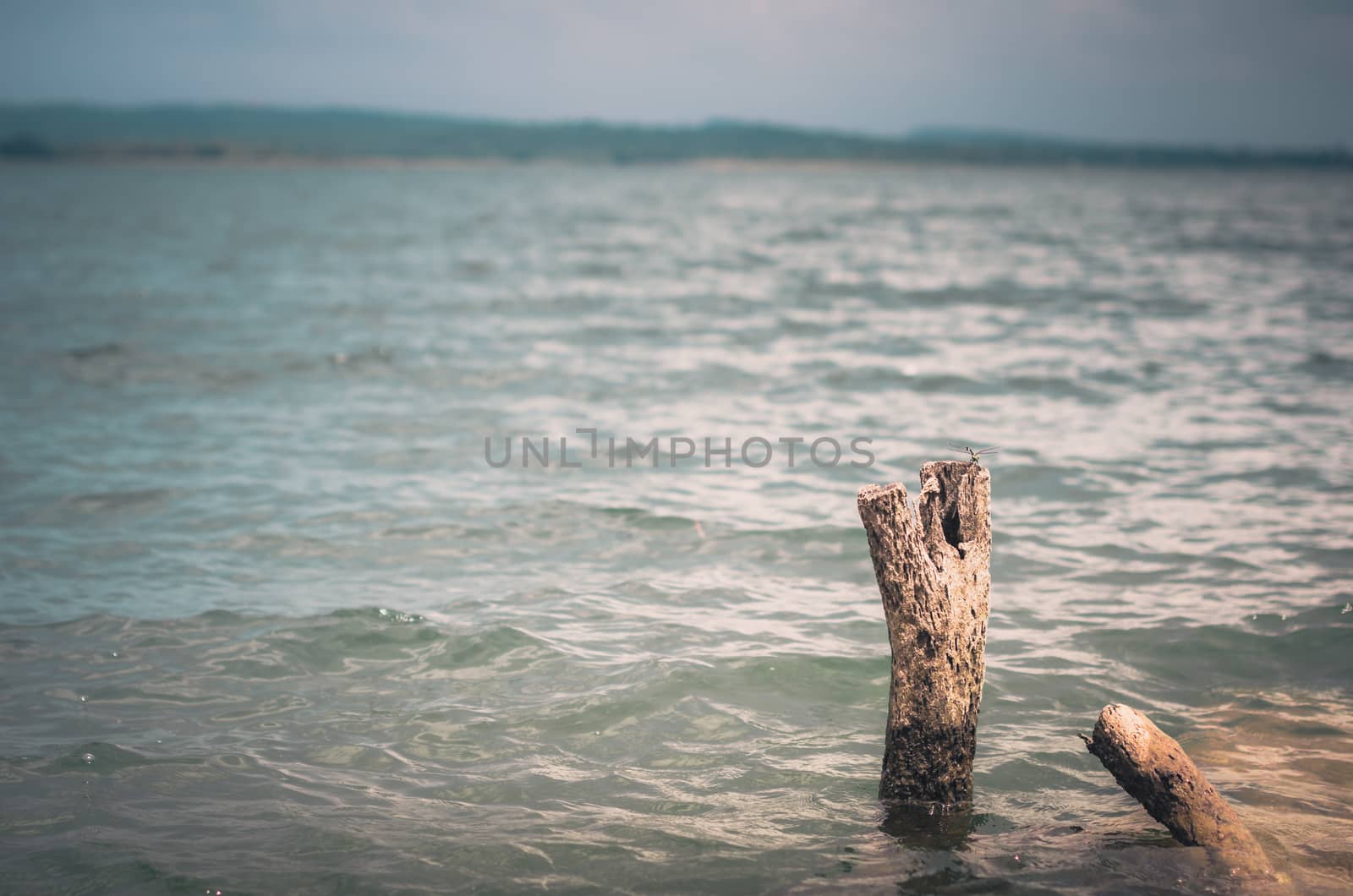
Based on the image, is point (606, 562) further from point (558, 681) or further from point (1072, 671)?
point (1072, 671)

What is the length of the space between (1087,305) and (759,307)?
1124 centimetres

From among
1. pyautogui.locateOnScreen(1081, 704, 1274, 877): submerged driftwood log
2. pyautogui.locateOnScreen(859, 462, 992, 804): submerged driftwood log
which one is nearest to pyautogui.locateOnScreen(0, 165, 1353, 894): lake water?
pyautogui.locateOnScreen(1081, 704, 1274, 877): submerged driftwood log

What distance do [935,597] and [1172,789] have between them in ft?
5.51

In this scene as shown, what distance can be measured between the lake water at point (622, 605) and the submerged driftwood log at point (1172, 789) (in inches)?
7.7

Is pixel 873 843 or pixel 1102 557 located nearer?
pixel 873 843

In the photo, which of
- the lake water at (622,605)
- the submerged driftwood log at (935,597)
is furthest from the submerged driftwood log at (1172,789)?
the submerged driftwood log at (935,597)

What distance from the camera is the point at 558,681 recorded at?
8.89 metres

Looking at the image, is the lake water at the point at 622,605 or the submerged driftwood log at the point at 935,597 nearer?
the submerged driftwood log at the point at 935,597

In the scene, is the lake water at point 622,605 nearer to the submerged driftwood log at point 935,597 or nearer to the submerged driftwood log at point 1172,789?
the submerged driftwood log at point 1172,789

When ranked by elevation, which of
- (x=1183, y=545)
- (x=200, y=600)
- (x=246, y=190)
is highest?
(x=246, y=190)

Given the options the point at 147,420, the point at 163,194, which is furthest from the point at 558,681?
the point at 163,194

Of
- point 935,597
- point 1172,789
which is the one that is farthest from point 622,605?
point 1172,789

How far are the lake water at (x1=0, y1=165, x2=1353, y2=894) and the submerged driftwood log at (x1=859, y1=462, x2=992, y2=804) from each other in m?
0.68

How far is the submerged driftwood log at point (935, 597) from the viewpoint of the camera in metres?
5.97
